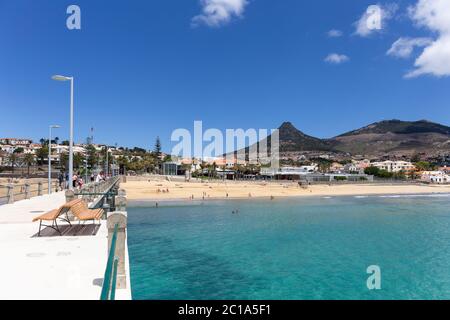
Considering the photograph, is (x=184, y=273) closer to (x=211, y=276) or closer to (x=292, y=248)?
(x=211, y=276)

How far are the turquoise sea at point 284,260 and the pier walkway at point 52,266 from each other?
346 centimetres

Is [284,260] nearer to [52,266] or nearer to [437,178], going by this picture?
[52,266]

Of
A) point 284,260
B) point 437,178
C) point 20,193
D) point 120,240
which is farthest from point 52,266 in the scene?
point 437,178

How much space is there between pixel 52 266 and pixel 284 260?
1203 cm

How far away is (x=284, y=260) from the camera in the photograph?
16938 mm

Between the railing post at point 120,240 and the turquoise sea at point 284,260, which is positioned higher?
the railing post at point 120,240

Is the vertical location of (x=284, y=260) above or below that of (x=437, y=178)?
below

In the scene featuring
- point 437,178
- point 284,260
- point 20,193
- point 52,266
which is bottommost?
point 284,260

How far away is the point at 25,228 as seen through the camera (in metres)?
11.4

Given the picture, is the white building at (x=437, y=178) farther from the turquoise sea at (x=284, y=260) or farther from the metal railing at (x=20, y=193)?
the metal railing at (x=20, y=193)

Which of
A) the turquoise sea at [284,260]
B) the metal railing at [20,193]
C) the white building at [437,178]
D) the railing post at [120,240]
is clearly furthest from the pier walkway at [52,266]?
the white building at [437,178]

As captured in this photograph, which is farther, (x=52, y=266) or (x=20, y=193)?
(x=20, y=193)

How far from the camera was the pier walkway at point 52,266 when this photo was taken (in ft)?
18.9

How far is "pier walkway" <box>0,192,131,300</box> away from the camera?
5773 mm
